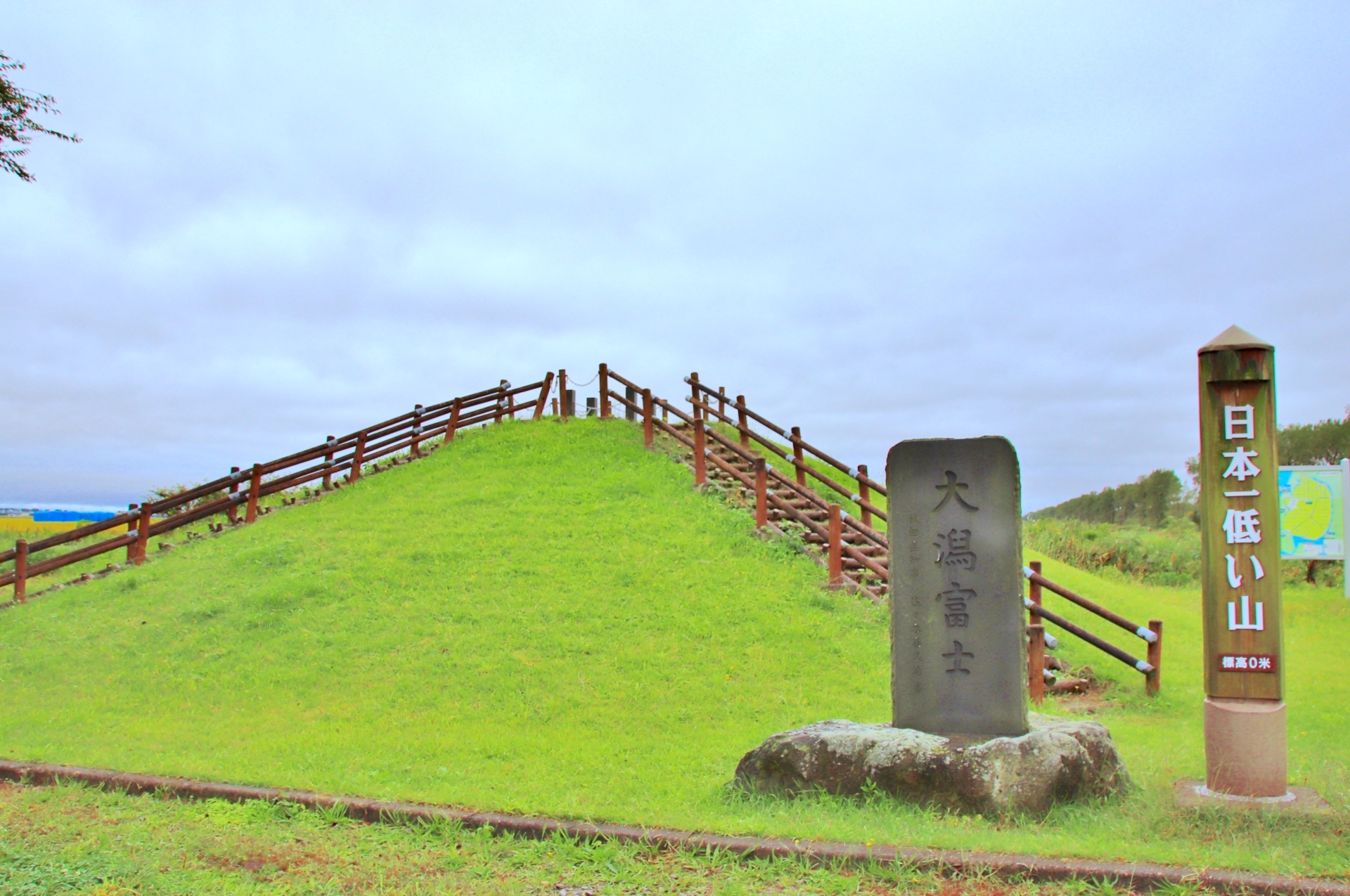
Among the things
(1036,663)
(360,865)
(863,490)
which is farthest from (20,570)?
(1036,663)

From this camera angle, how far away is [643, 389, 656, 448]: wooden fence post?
55.8 ft

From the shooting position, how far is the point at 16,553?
1414 centimetres

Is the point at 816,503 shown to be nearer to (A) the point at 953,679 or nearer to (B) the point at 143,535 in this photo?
(A) the point at 953,679

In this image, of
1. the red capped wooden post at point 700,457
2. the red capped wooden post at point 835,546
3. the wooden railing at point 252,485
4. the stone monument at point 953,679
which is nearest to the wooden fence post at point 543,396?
the wooden railing at point 252,485

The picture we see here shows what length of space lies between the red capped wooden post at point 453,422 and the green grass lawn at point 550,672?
163 inches

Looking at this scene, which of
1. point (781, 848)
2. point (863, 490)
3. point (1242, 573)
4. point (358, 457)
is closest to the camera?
point (781, 848)

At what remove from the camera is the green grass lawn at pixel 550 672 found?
217 inches

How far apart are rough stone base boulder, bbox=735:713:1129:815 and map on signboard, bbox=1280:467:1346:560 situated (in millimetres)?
9412

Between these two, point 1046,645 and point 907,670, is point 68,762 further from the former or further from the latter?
point 1046,645

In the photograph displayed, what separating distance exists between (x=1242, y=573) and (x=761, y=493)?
7.39 metres

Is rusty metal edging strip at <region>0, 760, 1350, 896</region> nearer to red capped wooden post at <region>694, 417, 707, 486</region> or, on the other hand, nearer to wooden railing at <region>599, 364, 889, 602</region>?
wooden railing at <region>599, 364, 889, 602</region>

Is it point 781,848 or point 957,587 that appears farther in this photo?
point 957,587

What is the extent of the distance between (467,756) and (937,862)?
3.81 meters

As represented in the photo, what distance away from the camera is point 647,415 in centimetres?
1700
